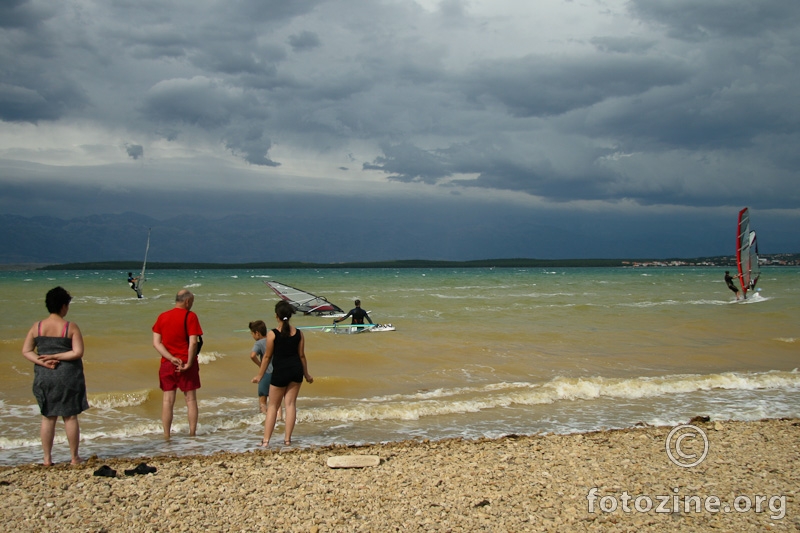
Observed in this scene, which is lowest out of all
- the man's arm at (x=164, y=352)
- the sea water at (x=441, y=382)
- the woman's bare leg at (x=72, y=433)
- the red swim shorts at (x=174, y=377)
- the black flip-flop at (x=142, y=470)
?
the sea water at (x=441, y=382)

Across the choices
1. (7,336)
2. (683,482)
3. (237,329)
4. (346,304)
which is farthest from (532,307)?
(683,482)

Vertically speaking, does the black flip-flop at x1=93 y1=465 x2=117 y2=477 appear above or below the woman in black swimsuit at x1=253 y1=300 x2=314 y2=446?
below

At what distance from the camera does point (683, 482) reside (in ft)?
17.9

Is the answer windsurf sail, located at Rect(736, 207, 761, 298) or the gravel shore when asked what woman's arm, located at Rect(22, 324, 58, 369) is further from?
windsurf sail, located at Rect(736, 207, 761, 298)

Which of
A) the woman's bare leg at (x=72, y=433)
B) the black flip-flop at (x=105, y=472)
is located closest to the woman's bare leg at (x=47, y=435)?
the woman's bare leg at (x=72, y=433)

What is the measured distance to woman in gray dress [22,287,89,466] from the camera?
19.0 ft

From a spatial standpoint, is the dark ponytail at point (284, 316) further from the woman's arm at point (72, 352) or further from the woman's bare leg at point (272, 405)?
the woman's arm at point (72, 352)

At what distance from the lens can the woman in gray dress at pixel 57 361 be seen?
5.78 metres

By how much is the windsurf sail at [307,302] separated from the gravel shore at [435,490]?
792 inches

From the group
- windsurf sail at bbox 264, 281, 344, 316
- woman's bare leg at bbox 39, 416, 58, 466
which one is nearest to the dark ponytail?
woman's bare leg at bbox 39, 416, 58, 466

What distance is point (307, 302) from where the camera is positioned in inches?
1098

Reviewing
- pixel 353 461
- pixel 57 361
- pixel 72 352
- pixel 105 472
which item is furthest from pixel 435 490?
pixel 57 361

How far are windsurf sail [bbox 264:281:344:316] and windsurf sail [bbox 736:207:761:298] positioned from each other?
1951 centimetres

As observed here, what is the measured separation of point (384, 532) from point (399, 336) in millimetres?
13591
